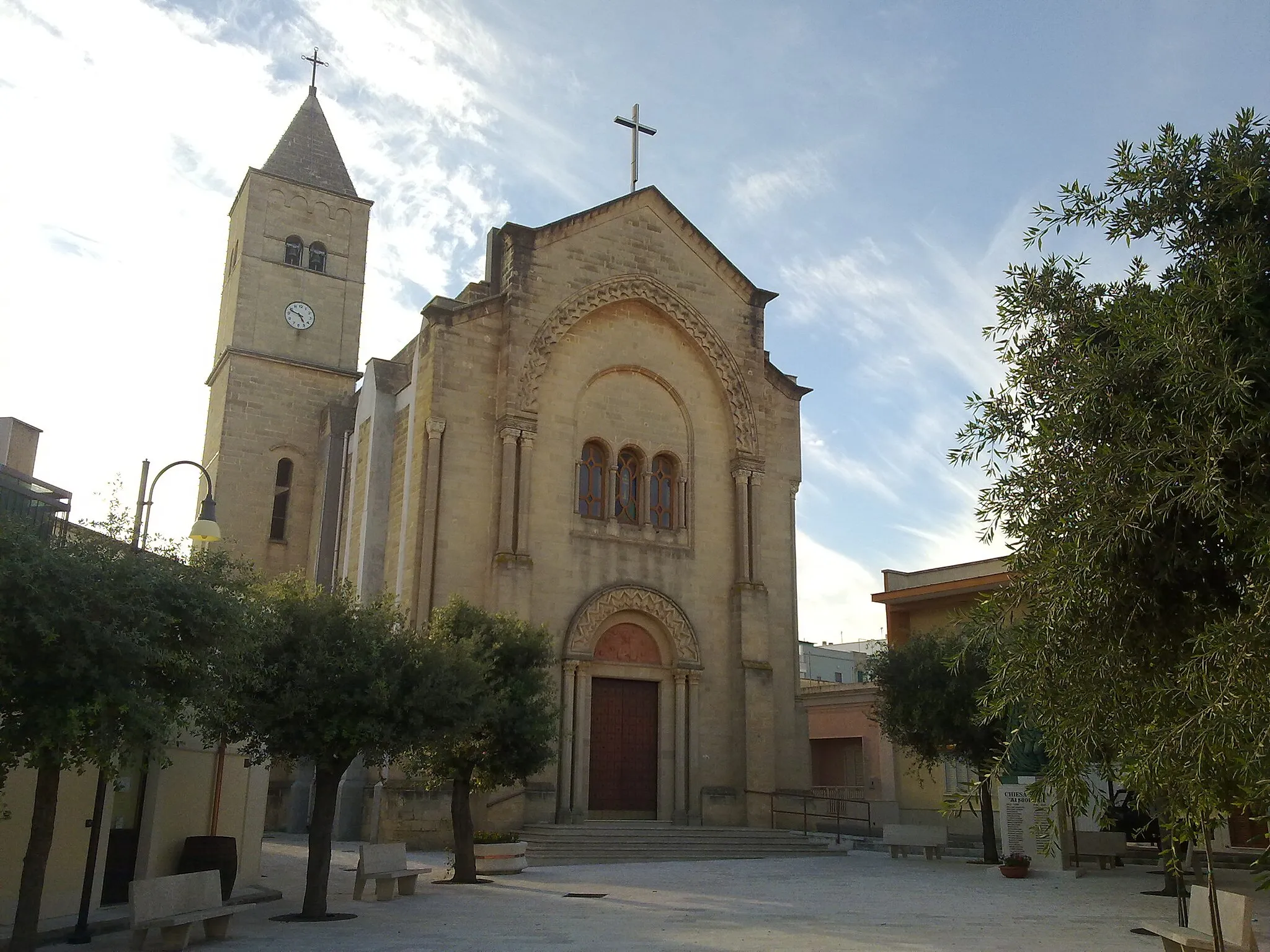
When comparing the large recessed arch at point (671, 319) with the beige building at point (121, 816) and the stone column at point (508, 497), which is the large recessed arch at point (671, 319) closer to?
the stone column at point (508, 497)

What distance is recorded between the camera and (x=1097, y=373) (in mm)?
7516

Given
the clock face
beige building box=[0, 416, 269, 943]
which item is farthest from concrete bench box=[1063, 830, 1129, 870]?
the clock face

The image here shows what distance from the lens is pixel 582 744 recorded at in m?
23.4

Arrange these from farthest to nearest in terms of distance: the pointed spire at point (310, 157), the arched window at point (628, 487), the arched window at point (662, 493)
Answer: the pointed spire at point (310, 157), the arched window at point (662, 493), the arched window at point (628, 487)

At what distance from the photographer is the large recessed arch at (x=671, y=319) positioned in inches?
994

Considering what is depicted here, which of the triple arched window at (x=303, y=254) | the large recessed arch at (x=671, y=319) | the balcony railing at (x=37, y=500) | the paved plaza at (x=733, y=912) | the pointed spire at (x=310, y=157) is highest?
the pointed spire at (x=310, y=157)

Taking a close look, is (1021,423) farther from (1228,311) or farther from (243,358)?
(243,358)

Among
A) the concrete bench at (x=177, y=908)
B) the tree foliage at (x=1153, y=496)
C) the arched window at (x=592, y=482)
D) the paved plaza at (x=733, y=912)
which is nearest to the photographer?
the tree foliage at (x=1153, y=496)

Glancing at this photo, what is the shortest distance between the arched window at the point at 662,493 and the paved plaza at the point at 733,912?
8.79 metres

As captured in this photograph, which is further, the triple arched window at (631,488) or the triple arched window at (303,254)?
the triple arched window at (303,254)

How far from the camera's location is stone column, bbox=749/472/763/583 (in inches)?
1043

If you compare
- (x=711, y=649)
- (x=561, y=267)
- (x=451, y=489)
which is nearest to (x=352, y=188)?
(x=561, y=267)

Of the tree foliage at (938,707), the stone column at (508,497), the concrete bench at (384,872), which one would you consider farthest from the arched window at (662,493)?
the concrete bench at (384,872)

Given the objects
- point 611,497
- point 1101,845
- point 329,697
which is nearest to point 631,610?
point 611,497
